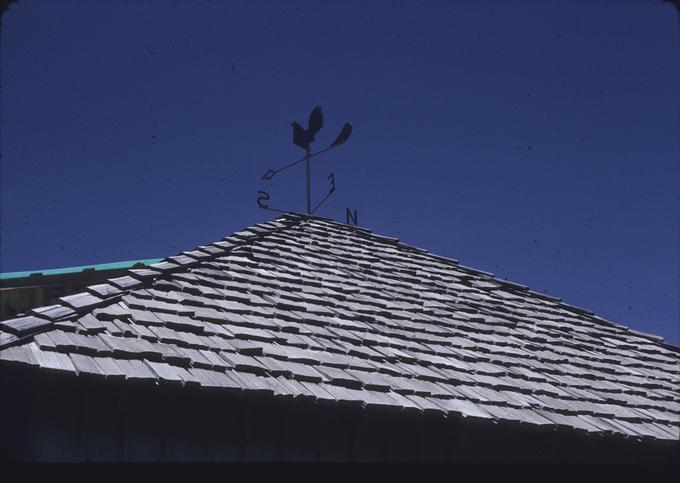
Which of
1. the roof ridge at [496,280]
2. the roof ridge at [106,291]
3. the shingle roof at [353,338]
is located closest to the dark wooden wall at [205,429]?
the shingle roof at [353,338]

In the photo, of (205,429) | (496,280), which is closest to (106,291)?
(205,429)

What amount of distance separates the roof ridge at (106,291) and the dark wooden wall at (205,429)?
30cm

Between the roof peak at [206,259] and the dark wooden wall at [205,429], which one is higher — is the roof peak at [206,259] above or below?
above

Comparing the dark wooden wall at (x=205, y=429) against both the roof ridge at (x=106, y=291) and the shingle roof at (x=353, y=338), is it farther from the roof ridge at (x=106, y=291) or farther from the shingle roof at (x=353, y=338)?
the roof ridge at (x=106, y=291)

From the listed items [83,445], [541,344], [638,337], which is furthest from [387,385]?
[638,337]

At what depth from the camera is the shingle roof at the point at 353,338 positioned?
381 cm

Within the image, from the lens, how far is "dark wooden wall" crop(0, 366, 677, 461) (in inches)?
129

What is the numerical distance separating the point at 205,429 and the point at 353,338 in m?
1.66

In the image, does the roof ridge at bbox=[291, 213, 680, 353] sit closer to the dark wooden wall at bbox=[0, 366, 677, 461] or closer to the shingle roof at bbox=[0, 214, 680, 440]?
the shingle roof at bbox=[0, 214, 680, 440]

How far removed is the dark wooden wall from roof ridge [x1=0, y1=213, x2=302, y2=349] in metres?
0.30

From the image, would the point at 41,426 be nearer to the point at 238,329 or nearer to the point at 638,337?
the point at 238,329

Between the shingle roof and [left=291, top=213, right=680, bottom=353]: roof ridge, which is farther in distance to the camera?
[left=291, top=213, right=680, bottom=353]: roof ridge

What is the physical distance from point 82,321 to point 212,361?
2.35 ft

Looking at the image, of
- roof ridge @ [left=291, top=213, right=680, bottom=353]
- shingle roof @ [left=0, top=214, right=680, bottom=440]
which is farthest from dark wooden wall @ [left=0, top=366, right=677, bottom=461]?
roof ridge @ [left=291, top=213, right=680, bottom=353]
